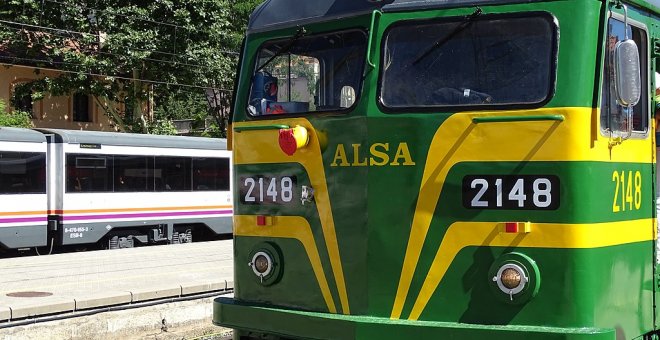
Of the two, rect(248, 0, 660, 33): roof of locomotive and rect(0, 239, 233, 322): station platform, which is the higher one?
rect(248, 0, 660, 33): roof of locomotive

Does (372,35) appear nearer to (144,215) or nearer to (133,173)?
(133,173)

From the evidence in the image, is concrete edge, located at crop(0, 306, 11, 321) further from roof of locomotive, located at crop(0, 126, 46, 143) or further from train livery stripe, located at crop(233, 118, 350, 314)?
roof of locomotive, located at crop(0, 126, 46, 143)

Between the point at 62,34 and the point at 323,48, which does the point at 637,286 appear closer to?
the point at 323,48

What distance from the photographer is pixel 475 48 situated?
184 inches

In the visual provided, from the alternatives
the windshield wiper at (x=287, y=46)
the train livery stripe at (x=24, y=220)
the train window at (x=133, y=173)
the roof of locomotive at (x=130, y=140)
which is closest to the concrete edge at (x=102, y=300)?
the windshield wiper at (x=287, y=46)

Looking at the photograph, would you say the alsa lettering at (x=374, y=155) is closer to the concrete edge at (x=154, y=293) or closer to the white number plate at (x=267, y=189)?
the white number plate at (x=267, y=189)

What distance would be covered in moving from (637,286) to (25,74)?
3228cm

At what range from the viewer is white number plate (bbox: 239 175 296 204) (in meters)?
5.25

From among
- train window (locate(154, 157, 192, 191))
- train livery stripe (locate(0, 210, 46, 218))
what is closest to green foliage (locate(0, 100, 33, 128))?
train window (locate(154, 157, 192, 191))

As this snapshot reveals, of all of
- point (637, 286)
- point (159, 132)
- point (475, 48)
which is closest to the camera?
point (475, 48)

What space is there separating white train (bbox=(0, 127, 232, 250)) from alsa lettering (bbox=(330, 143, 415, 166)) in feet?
45.8

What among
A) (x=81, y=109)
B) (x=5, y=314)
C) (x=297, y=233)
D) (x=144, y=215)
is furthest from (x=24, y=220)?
(x=81, y=109)

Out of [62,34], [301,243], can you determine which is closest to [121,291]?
[301,243]

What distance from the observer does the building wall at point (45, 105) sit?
32.7 metres
